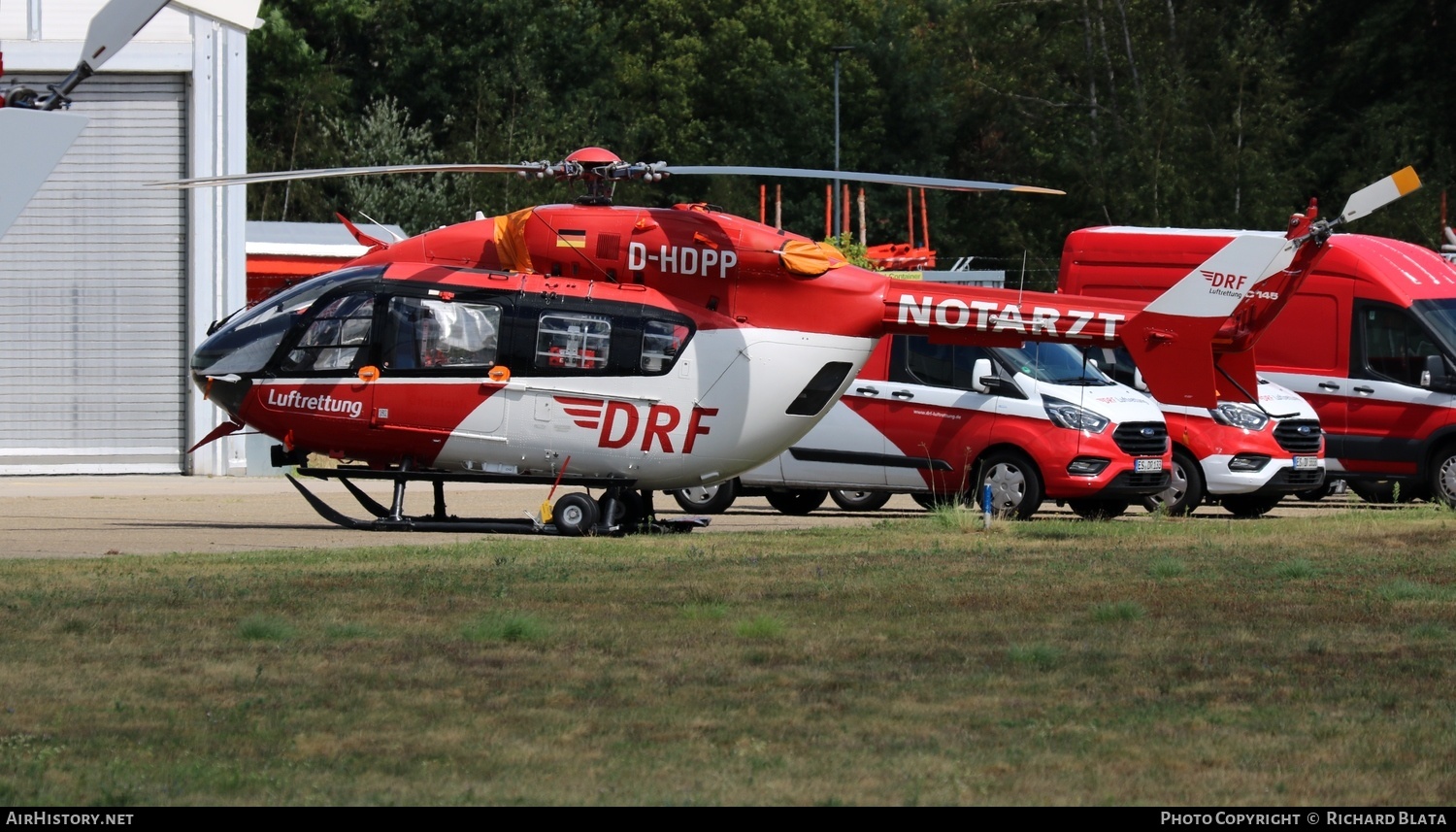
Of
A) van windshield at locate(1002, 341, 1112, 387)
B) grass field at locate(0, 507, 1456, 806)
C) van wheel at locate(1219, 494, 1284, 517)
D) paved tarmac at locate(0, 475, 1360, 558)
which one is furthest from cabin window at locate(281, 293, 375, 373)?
van wheel at locate(1219, 494, 1284, 517)

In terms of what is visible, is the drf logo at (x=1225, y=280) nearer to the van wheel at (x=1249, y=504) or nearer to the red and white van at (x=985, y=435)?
the red and white van at (x=985, y=435)

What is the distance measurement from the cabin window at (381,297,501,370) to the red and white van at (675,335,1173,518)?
298cm

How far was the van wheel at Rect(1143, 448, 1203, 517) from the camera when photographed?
62.8ft

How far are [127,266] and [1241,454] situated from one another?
48.6 feet

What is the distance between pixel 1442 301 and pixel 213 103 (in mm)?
15743

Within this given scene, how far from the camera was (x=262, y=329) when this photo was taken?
1589 centimetres

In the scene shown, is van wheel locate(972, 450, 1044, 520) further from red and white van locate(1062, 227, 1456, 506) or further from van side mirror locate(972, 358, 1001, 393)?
red and white van locate(1062, 227, 1456, 506)

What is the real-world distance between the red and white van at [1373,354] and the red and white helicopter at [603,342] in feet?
18.7

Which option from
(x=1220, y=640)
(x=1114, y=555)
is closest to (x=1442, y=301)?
(x=1114, y=555)

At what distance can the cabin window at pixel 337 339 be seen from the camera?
15531mm

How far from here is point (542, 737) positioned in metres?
6.91

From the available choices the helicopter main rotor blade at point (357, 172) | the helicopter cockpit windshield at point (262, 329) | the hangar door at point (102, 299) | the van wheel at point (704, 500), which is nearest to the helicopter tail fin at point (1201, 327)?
the helicopter main rotor blade at point (357, 172)
